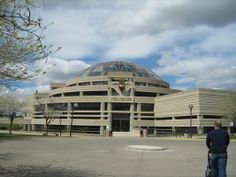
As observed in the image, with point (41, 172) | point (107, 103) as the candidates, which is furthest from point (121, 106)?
point (41, 172)

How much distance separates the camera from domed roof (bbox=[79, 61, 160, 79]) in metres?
109

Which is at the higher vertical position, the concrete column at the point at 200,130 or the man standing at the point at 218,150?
the concrete column at the point at 200,130

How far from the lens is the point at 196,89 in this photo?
86375 millimetres

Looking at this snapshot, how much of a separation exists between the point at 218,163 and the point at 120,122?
87418mm

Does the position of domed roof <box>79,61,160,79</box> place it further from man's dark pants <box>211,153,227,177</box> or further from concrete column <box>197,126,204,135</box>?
man's dark pants <box>211,153,227,177</box>

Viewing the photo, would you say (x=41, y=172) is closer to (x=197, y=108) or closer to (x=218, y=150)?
(x=218, y=150)

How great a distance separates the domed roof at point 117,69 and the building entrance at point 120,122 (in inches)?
557

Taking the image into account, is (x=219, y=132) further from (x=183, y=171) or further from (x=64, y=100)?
(x=64, y=100)

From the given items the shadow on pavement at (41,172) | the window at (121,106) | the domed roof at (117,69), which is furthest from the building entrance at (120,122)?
the shadow on pavement at (41,172)

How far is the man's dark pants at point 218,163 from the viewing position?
1066cm

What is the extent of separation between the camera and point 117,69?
362ft

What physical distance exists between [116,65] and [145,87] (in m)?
15.2

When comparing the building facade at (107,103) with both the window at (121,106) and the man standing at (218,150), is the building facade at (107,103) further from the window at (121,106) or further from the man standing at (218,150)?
the man standing at (218,150)

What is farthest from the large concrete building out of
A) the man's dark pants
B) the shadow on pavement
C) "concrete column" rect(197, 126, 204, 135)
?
the man's dark pants
